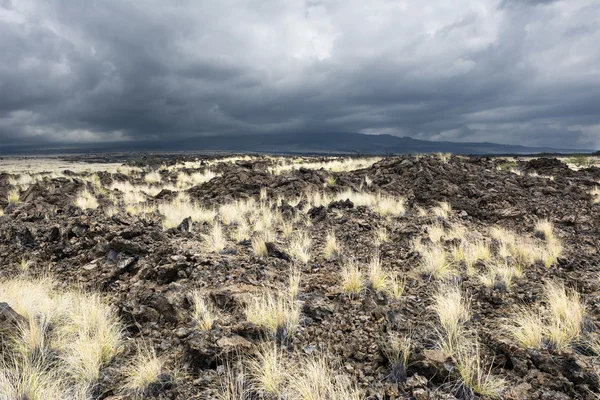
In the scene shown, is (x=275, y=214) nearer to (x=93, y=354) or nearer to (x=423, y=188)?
(x=423, y=188)

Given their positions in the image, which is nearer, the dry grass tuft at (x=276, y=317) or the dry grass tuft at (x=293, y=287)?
the dry grass tuft at (x=276, y=317)

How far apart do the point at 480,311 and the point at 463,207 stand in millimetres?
9091

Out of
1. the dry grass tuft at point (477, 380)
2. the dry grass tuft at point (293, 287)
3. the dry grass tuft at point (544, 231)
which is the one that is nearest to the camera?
the dry grass tuft at point (477, 380)

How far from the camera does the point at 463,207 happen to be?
1316cm

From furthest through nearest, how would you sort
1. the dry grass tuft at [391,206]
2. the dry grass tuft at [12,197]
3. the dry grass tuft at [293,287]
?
1. the dry grass tuft at [12,197]
2. the dry grass tuft at [391,206]
3. the dry grass tuft at [293,287]

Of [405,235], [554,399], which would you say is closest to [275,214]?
[405,235]

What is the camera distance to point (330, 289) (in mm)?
5750

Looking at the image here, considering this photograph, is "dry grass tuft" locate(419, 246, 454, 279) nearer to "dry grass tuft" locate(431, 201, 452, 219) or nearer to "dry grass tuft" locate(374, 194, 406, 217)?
"dry grass tuft" locate(431, 201, 452, 219)

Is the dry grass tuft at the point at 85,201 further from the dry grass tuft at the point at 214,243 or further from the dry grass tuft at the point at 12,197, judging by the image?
the dry grass tuft at the point at 214,243

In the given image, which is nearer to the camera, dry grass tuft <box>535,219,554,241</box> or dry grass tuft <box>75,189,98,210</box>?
dry grass tuft <box>535,219,554,241</box>

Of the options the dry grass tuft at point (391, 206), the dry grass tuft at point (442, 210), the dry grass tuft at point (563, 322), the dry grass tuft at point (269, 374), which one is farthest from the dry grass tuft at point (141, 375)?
the dry grass tuft at point (442, 210)

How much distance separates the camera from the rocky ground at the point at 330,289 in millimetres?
3566

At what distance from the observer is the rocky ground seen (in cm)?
357

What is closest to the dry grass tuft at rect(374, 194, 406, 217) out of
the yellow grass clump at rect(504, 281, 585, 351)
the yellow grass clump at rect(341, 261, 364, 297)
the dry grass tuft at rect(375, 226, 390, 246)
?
the dry grass tuft at rect(375, 226, 390, 246)
